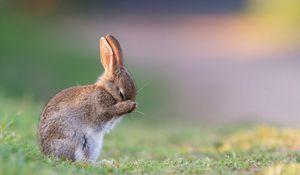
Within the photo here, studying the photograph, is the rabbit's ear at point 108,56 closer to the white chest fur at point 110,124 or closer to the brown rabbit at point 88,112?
the brown rabbit at point 88,112

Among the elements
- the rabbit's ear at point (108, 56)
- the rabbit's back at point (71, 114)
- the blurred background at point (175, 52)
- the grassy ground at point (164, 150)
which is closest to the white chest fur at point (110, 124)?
the rabbit's back at point (71, 114)

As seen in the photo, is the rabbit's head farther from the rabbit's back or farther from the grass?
the grass

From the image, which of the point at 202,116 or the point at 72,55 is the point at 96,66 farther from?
the point at 202,116

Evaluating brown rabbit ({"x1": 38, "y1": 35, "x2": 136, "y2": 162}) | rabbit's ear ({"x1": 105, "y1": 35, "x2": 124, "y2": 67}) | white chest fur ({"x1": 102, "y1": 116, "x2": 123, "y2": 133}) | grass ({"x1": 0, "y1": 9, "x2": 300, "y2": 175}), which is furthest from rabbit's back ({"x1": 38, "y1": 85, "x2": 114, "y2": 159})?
rabbit's ear ({"x1": 105, "y1": 35, "x2": 124, "y2": 67})

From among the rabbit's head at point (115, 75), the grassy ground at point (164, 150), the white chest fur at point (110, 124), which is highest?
the rabbit's head at point (115, 75)

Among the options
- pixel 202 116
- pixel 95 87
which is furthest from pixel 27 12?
pixel 95 87

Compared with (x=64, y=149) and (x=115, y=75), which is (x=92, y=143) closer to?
(x=64, y=149)

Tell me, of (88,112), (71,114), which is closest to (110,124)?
(88,112)
